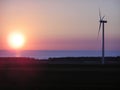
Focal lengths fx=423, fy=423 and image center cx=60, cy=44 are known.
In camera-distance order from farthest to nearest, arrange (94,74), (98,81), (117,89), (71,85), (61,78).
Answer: (94,74), (61,78), (98,81), (71,85), (117,89)

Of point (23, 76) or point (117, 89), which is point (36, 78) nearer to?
point (23, 76)

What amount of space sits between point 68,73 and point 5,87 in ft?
38.9

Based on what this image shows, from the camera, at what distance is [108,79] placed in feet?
119

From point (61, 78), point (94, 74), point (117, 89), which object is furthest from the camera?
point (94, 74)

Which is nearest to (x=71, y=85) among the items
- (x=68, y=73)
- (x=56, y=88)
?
(x=56, y=88)

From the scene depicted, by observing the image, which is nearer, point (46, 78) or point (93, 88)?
point (93, 88)

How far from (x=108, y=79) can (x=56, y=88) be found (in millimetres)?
7863

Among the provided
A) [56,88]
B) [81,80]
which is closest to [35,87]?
[56,88]

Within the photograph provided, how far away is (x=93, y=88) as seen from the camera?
29.6 metres

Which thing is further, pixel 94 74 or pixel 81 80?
pixel 94 74

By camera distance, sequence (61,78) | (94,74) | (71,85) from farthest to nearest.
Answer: (94,74) → (61,78) → (71,85)

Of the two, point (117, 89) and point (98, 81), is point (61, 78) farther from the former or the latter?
point (117, 89)

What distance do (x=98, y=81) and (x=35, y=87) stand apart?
6.73 m

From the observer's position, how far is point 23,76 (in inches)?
1499
